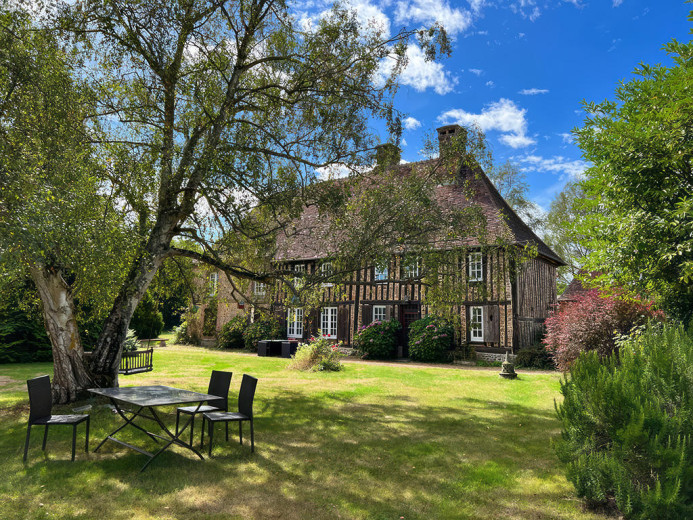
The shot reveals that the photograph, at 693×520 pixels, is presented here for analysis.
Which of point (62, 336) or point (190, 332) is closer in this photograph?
point (62, 336)

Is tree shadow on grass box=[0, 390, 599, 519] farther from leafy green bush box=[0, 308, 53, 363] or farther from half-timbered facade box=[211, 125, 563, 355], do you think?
leafy green bush box=[0, 308, 53, 363]

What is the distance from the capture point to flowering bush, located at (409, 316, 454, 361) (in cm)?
1706

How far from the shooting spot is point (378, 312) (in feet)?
65.6

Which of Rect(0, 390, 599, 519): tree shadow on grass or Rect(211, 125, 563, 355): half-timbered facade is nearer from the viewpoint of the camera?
Rect(0, 390, 599, 519): tree shadow on grass

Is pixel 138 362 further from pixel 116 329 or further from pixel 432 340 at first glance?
pixel 432 340

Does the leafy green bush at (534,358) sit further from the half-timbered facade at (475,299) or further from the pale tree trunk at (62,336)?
the pale tree trunk at (62,336)

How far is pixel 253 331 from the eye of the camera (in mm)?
22156

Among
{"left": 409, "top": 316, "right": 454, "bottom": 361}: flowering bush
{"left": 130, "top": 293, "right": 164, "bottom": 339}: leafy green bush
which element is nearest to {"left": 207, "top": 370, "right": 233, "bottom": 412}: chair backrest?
{"left": 409, "top": 316, "right": 454, "bottom": 361}: flowering bush

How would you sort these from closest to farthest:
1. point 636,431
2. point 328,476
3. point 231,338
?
1. point 636,431
2. point 328,476
3. point 231,338

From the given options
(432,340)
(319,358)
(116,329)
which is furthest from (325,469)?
(432,340)

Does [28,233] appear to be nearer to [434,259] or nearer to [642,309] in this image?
[434,259]

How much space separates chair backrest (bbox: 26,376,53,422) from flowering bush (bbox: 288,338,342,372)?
9.38 m

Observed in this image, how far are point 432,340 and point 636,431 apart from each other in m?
13.8

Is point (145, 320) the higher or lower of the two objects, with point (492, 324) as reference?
lower
